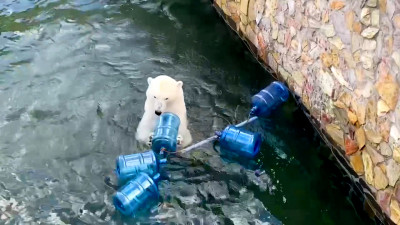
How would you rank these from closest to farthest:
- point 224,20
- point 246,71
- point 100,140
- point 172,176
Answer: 1. point 172,176
2. point 100,140
3. point 246,71
4. point 224,20

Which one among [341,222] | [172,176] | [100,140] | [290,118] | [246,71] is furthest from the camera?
[246,71]

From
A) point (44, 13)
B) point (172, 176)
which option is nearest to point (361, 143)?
point (172, 176)

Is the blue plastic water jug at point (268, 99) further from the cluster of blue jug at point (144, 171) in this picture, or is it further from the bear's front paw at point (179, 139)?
the cluster of blue jug at point (144, 171)

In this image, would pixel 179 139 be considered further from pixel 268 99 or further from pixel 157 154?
pixel 268 99

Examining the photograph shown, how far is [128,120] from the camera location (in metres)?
6.71

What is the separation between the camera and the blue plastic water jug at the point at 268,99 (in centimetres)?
666

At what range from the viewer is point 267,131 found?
660cm

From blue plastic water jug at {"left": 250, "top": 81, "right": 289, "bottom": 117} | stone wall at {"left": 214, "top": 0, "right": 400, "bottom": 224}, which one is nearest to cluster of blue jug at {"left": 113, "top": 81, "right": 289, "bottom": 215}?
blue plastic water jug at {"left": 250, "top": 81, "right": 289, "bottom": 117}

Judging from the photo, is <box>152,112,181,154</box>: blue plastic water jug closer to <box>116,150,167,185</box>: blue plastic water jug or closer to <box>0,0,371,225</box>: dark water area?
<box>116,150,167,185</box>: blue plastic water jug

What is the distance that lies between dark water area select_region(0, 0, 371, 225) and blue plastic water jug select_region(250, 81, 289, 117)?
0.47ft

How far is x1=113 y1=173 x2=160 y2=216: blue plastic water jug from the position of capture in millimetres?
5309

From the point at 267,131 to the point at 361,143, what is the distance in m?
1.36

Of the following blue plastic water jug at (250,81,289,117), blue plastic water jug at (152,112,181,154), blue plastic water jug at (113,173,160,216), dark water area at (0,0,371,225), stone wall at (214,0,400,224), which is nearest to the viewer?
stone wall at (214,0,400,224)

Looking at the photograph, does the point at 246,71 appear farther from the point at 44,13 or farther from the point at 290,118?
the point at 44,13
